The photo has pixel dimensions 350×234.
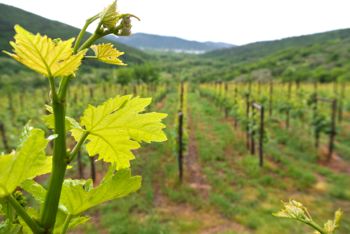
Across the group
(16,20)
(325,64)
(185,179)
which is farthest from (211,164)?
(16,20)

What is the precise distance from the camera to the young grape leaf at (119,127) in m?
0.63

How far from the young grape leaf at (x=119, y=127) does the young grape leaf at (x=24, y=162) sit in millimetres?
→ 104

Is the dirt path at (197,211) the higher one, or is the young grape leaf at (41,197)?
the young grape leaf at (41,197)

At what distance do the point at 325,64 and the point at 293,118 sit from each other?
42.8 meters

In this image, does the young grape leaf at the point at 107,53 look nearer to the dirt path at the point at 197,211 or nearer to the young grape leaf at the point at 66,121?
the young grape leaf at the point at 66,121

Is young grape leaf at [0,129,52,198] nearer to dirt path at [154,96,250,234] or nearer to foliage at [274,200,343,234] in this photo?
foliage at [274,200,343,234]

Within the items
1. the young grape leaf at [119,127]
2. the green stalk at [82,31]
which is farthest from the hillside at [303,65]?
the green stalk at [82,31]

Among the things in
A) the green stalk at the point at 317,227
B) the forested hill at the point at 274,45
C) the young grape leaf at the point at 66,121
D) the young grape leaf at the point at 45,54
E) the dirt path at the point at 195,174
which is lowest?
the dirt path at the point at 195,174

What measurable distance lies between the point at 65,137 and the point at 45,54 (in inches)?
6.0

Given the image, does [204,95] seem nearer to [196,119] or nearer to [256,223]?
[196,119]

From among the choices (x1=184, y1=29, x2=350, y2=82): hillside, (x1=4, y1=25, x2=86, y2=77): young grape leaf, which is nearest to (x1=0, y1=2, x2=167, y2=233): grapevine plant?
(x1=4, y1=25, x2=86, y2=77): young grape leaf

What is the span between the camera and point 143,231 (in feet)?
21.2

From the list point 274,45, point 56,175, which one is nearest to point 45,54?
point 56,175

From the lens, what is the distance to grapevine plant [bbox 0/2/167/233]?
518 millimetres
